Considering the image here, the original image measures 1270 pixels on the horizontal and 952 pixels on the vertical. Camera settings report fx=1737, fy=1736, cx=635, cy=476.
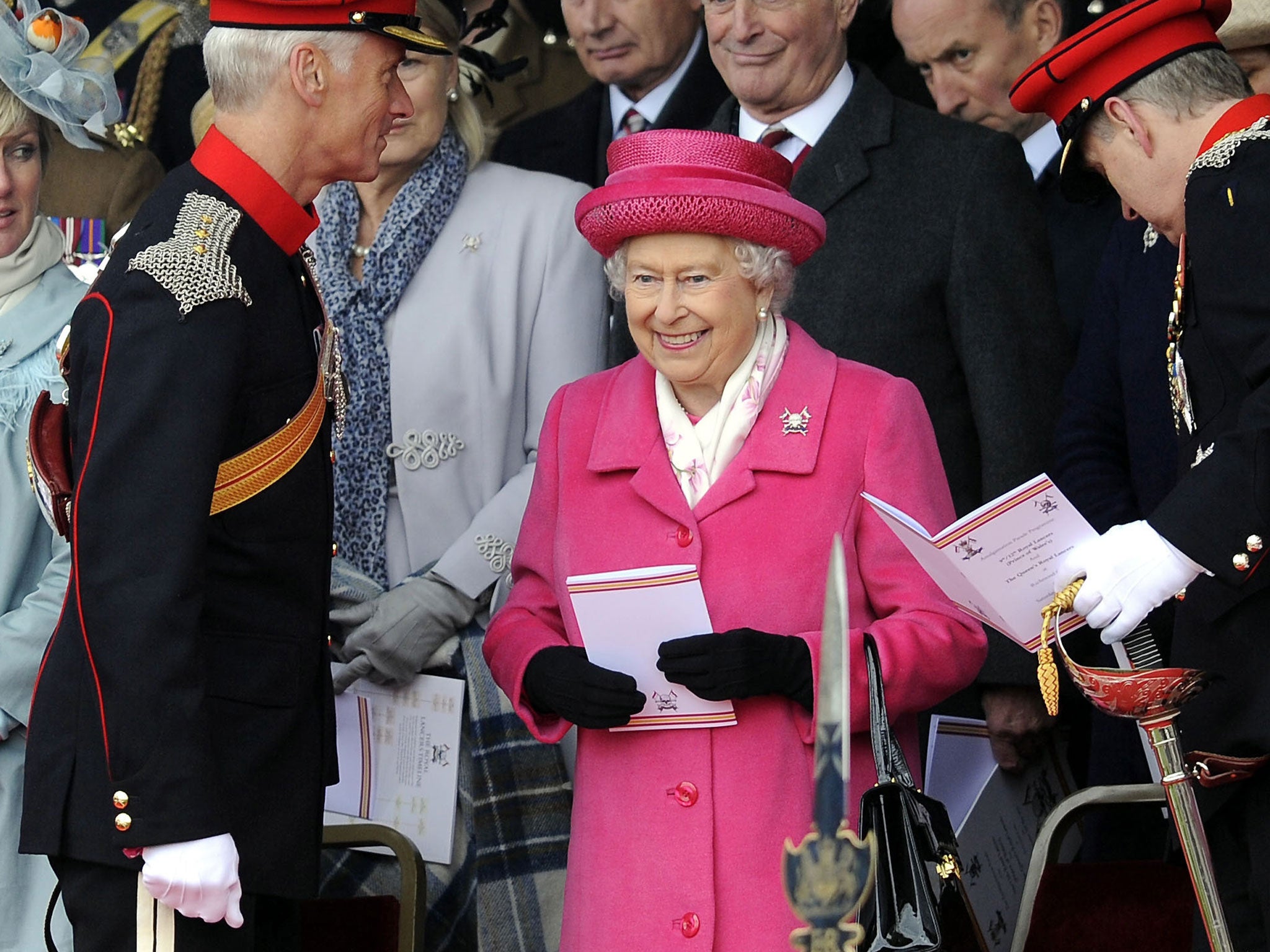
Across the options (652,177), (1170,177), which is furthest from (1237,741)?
(652,177)

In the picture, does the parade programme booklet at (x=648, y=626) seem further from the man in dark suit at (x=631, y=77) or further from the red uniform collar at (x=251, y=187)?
the man in dark suit at (x=631, y=77)

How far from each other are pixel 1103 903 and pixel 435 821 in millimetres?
1380

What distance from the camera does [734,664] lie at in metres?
Result: 2.61

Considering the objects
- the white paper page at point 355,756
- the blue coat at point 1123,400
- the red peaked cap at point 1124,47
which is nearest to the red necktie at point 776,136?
the blue coat at point 1123,400

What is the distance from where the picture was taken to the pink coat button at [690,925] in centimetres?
268

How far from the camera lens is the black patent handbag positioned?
6.30 feet

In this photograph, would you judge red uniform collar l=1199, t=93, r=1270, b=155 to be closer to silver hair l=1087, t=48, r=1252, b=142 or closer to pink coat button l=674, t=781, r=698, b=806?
silver hair l=1087, t=48, r=1252, b=142

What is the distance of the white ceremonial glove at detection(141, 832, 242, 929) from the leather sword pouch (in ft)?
1.87

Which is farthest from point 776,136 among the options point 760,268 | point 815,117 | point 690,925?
point 690,925

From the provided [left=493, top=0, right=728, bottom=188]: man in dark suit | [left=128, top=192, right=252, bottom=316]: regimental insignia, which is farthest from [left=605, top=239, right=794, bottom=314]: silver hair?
[left=493, top=0, right=728, bottom=188]: man in dark suit

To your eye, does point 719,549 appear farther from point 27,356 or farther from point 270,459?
point 27,356

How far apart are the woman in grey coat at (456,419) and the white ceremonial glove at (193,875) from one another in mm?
1183

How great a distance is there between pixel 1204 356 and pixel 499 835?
5.86ft

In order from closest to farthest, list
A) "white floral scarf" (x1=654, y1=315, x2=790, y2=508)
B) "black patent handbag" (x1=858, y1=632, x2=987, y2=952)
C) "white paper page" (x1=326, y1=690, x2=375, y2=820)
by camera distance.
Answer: "black patent handbag" (x1=858, y1=632, x2=987, y2=952) < "white floral scarf" (x1=654, y1=315, x2=790, y2=508) < "white paper page" (x1=326, y1=690, x2=375, y2=820)
